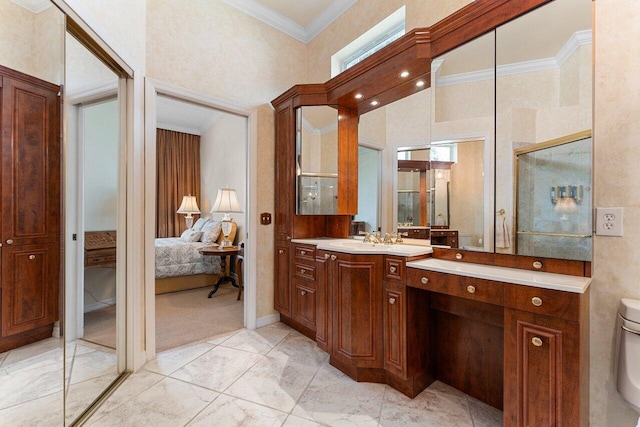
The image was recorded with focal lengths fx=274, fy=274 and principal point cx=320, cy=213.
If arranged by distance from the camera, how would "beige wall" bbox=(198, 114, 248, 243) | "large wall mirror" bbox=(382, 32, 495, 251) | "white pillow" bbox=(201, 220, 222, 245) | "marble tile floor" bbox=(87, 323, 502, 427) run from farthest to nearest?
1. "beige wall" bbox=(198, 114, 248, 243)
2. "white pillow" bbox=(201, 220, 222, 245)
3. "large wall mirror" bbox=(382, 32, 495, 251)
4. "marble tile floor" bbox=(87, 323, 502, 427)

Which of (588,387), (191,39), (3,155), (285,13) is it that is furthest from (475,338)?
(285,13)

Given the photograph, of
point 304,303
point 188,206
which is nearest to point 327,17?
point 304,303

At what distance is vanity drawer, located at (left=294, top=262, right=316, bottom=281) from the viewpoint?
2475 millimetres

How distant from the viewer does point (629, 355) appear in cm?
113

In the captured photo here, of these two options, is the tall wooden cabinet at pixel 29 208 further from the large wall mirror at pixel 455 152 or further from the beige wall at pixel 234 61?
the large wall mirror at pixel 455 152

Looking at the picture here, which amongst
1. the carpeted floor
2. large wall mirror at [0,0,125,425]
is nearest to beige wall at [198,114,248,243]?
the carpeted floor

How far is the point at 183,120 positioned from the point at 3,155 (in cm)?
538

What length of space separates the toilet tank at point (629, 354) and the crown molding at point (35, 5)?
9.14ft

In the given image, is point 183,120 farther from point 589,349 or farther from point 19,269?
point 589,349

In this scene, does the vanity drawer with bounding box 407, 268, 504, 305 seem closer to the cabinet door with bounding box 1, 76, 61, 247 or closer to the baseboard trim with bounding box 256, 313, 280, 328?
the baseboard trim with bounding box 256, 313, 280, 328

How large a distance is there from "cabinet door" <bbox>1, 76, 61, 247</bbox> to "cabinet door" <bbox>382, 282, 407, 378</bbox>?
1863 millimetres

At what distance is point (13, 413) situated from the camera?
1.08 metres

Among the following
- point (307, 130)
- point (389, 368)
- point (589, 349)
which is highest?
point (307, 130)

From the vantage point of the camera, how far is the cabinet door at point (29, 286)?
109cm
